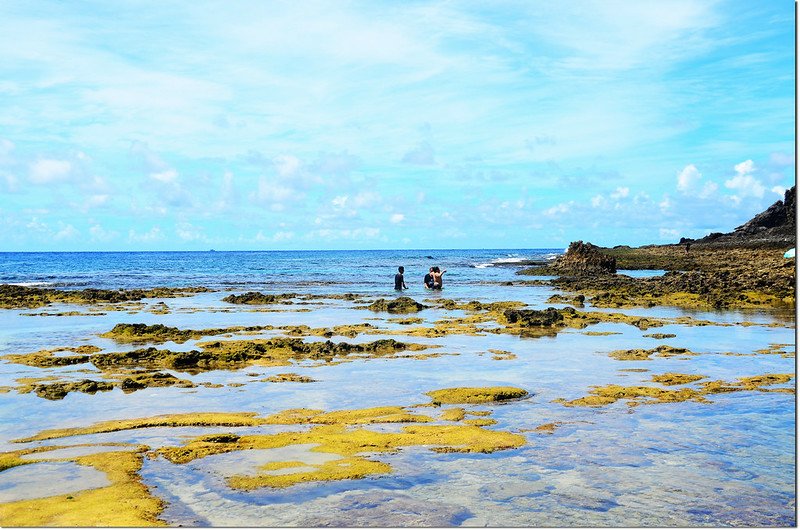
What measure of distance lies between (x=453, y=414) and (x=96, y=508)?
19.3 feet

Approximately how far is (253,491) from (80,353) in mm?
12587

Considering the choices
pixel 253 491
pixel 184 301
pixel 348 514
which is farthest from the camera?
pixel 184 301

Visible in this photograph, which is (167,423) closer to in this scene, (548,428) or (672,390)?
(548,428)

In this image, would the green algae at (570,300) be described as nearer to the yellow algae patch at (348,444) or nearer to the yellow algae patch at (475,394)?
the yellow algae patch at (475,394)

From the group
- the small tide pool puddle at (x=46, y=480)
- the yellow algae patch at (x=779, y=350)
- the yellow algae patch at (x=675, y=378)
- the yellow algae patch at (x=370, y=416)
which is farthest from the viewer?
the yellow algae patch at (x=779, y=350)

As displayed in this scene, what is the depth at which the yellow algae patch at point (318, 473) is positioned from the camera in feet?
26.0

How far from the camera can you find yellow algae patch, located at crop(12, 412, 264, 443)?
10305mm

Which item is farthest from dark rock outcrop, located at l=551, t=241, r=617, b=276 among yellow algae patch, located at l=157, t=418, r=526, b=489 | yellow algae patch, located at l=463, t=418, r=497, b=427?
yellow algae patch, located at l=157, t=418, r=526, b=489

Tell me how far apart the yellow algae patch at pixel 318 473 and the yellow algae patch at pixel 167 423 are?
2.43 meters

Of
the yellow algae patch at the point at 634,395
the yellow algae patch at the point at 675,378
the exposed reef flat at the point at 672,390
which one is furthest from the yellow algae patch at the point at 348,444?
the yellow algae patch at the point at 675,378

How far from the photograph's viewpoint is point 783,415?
10.7m

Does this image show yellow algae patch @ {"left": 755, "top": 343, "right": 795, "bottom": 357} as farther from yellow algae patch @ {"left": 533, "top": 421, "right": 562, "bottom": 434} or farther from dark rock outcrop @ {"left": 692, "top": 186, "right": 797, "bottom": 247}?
dark rock outcrop @ {"left": 692, "top": 186, "right": 797, "bottom": 247}

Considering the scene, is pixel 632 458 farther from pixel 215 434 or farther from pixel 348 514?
pixel 215 434

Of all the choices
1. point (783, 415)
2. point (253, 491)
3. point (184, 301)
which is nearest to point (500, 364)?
point (783, 415)
